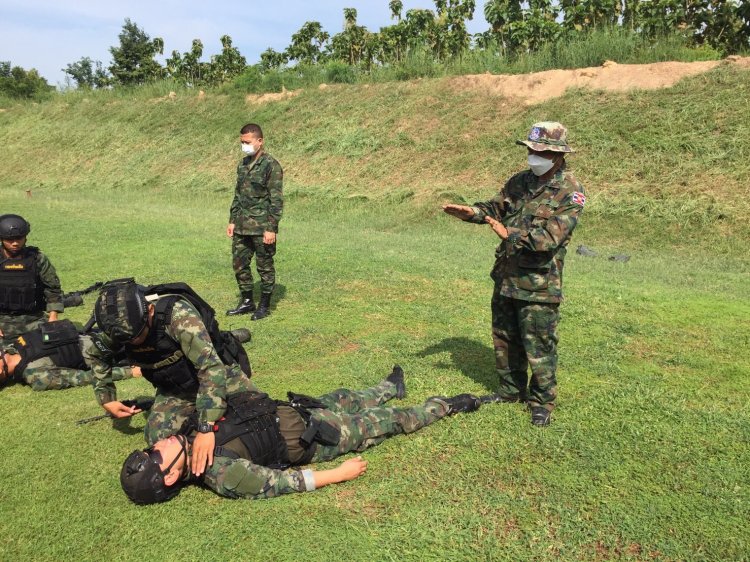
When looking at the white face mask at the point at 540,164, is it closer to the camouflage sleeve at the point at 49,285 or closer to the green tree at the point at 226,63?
the camouflage sleeve at the point at 49,285

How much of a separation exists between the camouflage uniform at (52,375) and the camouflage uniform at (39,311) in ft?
2.02

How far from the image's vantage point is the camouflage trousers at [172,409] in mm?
4012

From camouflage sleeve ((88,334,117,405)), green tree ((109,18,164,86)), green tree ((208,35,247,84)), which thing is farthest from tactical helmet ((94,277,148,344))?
green tree ((109,18,164,86))

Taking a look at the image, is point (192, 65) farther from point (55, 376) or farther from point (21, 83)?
point (55, 376)

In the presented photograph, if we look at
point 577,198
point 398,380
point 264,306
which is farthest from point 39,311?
point 577,198

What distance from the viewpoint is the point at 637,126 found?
1577cm

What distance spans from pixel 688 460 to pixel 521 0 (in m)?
26.1

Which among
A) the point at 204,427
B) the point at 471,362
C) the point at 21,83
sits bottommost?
the point at 471,362

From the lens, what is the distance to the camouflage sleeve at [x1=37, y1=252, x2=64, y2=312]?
245 inches

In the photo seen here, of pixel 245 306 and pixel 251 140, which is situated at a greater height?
pixel 251 140

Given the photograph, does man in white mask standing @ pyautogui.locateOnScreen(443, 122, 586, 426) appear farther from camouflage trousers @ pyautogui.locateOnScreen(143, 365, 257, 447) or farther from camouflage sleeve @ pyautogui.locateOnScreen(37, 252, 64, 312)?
camouflage sleeve @ pyautogui.locateOnScreen(37, 252, 64, 312)

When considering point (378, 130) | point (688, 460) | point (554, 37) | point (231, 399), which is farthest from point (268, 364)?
point (554, 37)

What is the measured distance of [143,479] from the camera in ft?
11.3

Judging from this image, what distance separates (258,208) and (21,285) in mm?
2721
